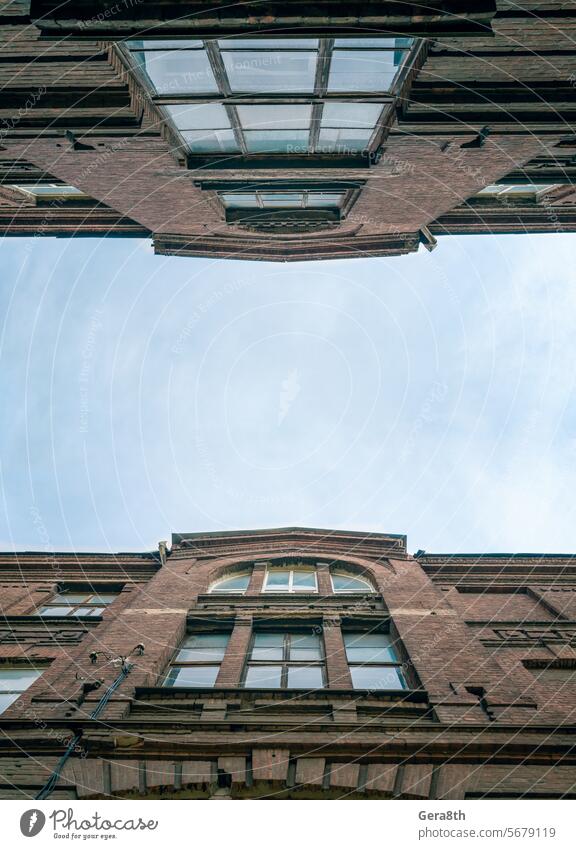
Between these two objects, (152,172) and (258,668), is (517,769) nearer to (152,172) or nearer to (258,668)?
(258,668)

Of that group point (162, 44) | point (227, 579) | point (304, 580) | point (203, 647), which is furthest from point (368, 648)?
point (162, 44)

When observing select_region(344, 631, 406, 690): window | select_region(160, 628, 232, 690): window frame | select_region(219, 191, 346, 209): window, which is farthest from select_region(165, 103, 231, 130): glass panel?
select_region(344, 631, 406, 690): window

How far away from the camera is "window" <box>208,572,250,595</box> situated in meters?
15.5

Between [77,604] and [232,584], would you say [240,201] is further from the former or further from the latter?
[77,604]

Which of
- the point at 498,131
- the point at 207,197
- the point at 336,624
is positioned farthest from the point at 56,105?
the point at 336,624

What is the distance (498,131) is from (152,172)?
7.68m

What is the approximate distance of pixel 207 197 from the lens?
13.8 meters

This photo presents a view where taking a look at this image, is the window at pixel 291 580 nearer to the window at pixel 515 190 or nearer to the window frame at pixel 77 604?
the window frame at pixel 77 604

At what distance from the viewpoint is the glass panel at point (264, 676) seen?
1027cm

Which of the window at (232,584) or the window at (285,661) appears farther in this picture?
the window at (232,584)

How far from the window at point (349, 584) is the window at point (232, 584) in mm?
2721

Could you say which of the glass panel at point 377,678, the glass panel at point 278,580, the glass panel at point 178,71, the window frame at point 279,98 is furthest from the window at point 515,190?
the glass panel at point 377,678

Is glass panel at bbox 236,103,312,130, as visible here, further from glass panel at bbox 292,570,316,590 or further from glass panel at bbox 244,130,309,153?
glass panel at bbox 292,570,316,590

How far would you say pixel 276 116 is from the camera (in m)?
10.5
